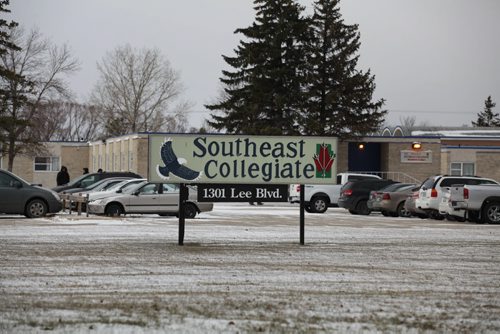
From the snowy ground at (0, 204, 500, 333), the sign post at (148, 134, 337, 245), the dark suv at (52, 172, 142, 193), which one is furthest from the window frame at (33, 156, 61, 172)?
the sign post at (148, 134, 337, 245)

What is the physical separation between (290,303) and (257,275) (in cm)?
328

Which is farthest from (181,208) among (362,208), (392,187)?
(362,208)

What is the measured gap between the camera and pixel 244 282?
14.1m

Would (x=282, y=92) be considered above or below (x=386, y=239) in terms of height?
above

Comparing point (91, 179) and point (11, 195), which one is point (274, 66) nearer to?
point (91, 179)

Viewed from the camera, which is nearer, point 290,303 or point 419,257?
point 290,303

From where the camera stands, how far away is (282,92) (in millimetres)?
69625

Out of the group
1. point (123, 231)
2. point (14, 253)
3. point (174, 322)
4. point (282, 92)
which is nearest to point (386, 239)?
point (123, 231)

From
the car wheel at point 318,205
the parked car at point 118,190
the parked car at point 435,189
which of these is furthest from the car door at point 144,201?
the car wheel at point 318,205

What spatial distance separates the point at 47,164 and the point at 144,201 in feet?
A: 170

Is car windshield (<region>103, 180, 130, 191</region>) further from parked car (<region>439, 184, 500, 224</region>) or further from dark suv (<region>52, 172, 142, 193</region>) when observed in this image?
parked car (<region>439, 184, 500, 224</region>)

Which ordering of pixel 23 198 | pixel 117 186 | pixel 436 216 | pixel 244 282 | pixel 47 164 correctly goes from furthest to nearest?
pixel 47 164, pixel 436 216, pixel 117 186, pixel 23 198, pixel 244 282

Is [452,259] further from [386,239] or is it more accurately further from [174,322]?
[174,322]

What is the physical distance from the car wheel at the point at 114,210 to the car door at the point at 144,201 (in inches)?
9.5
